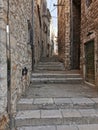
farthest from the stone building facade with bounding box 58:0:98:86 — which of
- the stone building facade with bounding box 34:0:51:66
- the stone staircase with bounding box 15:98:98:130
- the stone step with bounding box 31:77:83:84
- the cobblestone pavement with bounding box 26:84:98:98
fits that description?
the stone staircase with bounding box 15:98:98:130

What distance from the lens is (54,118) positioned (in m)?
3.85

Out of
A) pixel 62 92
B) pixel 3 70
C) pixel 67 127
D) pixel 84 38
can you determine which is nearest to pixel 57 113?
pixel 67 127

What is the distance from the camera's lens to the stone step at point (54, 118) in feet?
12.5

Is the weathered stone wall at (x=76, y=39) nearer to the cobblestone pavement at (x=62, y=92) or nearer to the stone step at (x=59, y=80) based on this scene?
the stone step at (x=59, y=80)

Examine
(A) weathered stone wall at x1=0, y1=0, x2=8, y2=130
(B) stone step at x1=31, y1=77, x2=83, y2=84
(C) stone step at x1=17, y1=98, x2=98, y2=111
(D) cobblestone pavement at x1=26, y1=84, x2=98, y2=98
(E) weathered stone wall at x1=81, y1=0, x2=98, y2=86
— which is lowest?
(C) stone step at x1=17, y1=98, x2=98, y2=111

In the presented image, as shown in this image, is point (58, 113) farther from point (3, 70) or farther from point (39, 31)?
point (39, 31)

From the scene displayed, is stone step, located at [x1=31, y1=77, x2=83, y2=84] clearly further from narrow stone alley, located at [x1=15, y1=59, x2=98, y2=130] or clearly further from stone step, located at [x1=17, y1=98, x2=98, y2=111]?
stone step, located at [x1=17, y1=98, x2=98, y2=111]

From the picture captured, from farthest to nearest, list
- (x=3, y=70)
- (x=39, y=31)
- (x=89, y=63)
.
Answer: (x=39, y=31)
(x=89, y=63)
(x=3, y=70)

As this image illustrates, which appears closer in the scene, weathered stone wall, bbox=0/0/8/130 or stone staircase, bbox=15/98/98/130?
weathered stone wall, bbox=0/0/8/130

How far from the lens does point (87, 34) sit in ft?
23.4

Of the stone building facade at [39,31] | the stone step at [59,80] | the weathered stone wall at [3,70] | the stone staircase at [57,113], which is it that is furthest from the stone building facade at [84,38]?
the weathered stone wall at [3,70]

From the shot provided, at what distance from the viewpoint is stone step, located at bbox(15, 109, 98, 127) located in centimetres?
380

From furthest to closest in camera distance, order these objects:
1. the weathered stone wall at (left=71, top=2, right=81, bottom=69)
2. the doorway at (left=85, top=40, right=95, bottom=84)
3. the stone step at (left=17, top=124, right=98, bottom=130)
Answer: the weathered stone wall at (left=71, top=2, right=81, bottom=69)
the doorway at (left=85, top=40, right=95, bottom=84)
the stone step at (left=17, top=124, right=98, bottom=130)

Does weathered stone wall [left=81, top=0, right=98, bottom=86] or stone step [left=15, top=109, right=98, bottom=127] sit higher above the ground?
weathered stone wall [left=81, top=0, right=98, bottom=86]
